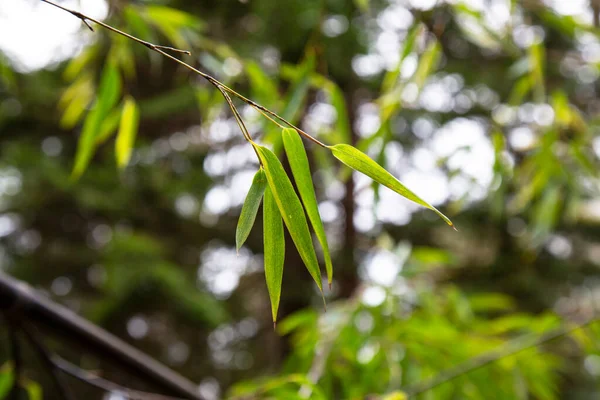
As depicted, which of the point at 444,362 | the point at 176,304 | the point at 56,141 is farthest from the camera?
the point at 56,141

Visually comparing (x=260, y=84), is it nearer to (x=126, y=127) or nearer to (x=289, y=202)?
(x=126, y=127)

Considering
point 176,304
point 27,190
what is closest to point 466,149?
point 176,304

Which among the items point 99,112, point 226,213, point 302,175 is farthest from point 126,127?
point 226,213

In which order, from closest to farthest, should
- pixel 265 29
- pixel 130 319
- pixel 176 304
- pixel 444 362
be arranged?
pixel 444 362 → pixel 265 29 → pixel 176 304 → pixel 130 319

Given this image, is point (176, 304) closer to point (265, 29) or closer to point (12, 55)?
point (265, 29)

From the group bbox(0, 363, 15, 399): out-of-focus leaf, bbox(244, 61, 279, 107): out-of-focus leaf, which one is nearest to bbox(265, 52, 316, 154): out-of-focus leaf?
bbox(244, 61, 279, 107): out-of-focus leaf
